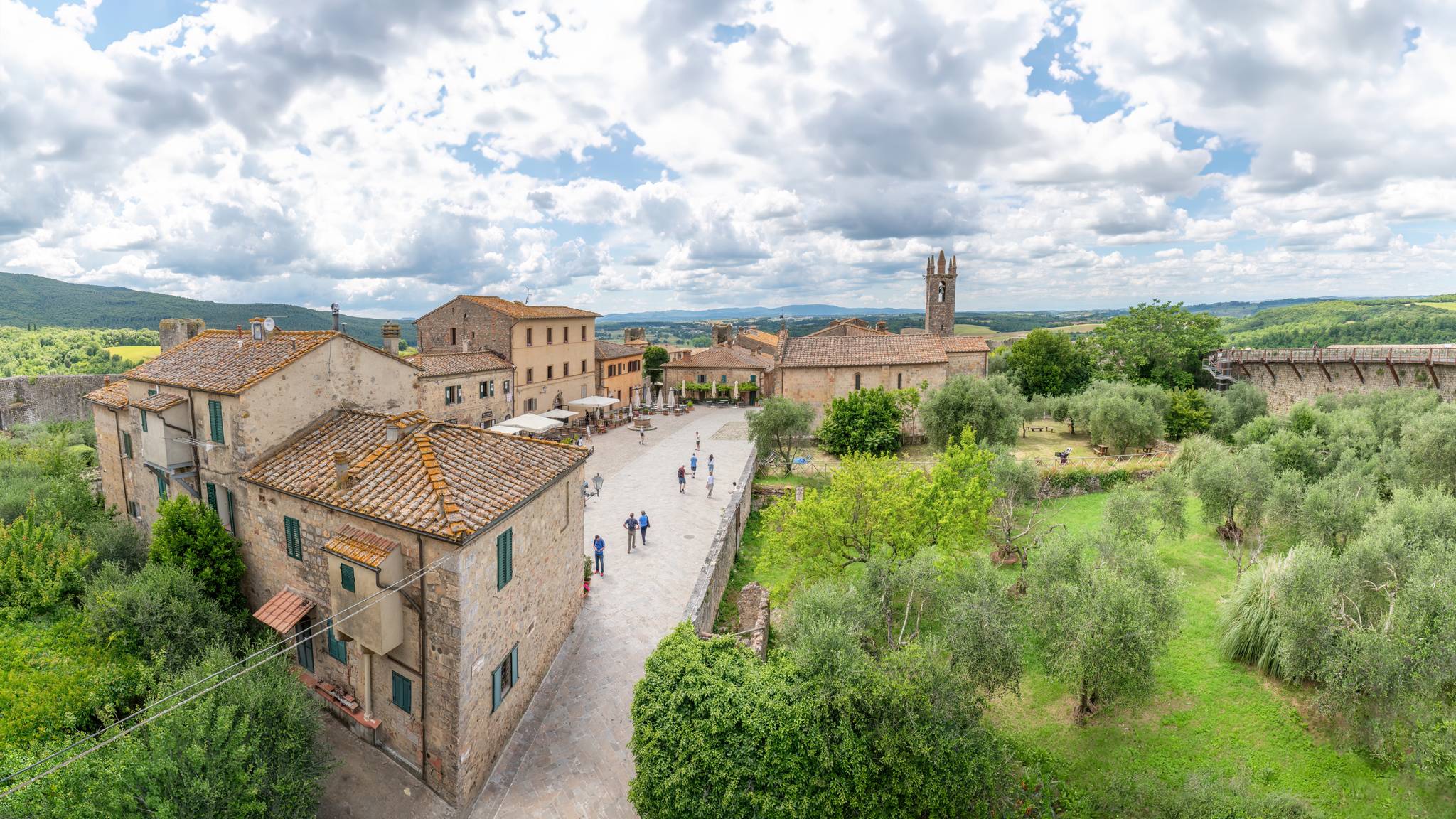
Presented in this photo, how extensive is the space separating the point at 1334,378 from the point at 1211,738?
114ft

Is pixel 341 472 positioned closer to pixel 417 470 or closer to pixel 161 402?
pixel 417 470

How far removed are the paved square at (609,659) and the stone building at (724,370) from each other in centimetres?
2579

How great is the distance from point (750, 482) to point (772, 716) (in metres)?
22.1

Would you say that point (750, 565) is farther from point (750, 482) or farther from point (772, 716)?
point (772, 716)

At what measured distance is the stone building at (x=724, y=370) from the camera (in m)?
57.9

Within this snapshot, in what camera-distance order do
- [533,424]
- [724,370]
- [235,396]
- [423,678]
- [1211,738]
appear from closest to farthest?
[423,678] → [235,396] → [1211,738] → [533,424] → [724,370]

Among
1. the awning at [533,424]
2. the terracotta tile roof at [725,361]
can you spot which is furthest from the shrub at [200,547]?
the terracotta tile roof at [725,361]

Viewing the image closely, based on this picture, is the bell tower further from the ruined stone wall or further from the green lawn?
the green lawn

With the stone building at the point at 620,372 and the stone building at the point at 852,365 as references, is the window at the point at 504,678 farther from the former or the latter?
the stone building at the point at 620,372

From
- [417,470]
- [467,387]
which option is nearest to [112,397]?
[417,470]

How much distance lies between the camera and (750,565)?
84.7 ft

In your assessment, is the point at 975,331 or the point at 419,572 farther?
the point at 975,331

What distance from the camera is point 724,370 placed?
191ft

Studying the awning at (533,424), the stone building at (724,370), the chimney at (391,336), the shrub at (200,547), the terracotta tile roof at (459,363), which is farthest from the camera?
the stone building at (724,370)
